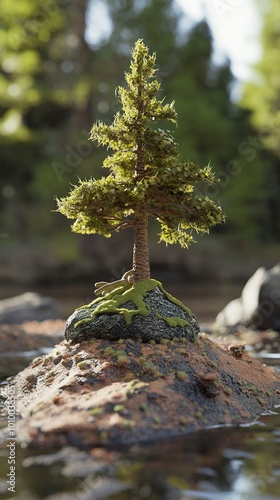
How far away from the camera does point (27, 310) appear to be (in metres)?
17.9

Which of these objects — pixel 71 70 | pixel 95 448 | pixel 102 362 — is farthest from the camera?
pixel 71 70

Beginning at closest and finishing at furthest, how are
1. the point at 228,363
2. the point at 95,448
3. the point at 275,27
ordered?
the point at 95,448 < the point at 228,363 < the point at 275,27

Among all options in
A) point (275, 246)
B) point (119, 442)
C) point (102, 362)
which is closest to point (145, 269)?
point (102, 362)

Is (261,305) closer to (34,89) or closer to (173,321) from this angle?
(173,321)

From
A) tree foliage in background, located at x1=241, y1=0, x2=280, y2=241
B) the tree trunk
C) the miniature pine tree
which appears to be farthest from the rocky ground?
tree foliage in background, located at x1=241, y1=0, x2=280, y2=241

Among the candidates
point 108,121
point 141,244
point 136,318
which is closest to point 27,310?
point 141,244

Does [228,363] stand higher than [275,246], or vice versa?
[275,246]

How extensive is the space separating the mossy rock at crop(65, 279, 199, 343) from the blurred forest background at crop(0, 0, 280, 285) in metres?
17.9

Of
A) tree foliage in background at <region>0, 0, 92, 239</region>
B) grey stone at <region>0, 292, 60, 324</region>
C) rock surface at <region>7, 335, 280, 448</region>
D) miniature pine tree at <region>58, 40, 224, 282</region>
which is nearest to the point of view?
rock surface at <region>7, 335, 280, 448</region>

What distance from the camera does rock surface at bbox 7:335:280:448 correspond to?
22.3ft

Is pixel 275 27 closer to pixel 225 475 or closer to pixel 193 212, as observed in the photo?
pixel 193 212

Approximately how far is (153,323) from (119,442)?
2433mm

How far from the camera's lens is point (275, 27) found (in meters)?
28.7

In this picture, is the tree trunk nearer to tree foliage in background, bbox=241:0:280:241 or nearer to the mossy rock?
the mossy rock
